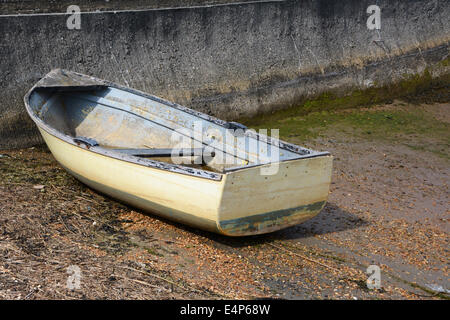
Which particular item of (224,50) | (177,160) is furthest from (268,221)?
(224,50)

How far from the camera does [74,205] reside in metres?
6.94

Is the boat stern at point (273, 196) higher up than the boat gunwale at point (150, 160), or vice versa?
the boat gunwale at point (150, 160)

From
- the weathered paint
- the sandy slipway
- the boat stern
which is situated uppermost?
the boat stern

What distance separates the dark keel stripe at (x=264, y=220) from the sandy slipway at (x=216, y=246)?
1.10 ft

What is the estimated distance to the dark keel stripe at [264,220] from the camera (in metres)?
5.81

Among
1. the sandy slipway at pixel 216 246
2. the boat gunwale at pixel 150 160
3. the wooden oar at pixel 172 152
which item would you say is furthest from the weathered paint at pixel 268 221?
the wooden oar at pixel 172 152

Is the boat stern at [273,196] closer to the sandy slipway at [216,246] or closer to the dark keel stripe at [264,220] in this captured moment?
the dark keel stripe at [264,220]

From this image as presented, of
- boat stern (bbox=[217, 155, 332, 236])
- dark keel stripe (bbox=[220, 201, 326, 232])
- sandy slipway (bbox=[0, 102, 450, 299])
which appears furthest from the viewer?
dark keel stripe (bbox=[220, 201, 326, 232])

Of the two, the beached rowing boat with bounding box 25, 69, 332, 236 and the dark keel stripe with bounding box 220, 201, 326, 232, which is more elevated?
the beached rowing boat with bounding box 25, 69, 332, 236

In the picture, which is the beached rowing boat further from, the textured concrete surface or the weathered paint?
the textured concrete surface

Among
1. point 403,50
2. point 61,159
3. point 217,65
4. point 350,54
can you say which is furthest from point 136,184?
point 403,50

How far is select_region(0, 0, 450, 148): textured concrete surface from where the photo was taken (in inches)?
350

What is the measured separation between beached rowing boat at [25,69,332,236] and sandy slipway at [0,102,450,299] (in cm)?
32

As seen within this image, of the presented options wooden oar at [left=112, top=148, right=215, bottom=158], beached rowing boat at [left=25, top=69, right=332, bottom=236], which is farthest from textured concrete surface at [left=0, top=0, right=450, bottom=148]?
wooden oar at [left=112, top=148, right=215, bottom=158]
